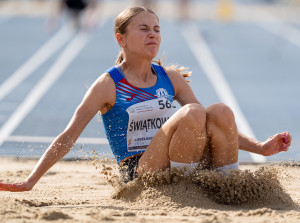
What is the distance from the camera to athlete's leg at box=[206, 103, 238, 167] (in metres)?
3.91

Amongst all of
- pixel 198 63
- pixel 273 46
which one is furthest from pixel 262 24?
pixel 198 63

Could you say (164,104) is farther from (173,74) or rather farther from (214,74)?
(214,74)

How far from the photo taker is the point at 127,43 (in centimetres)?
439

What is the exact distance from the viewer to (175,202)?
3887 millimetres

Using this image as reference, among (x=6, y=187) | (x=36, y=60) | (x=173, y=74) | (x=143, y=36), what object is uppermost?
(x=36, y=60)

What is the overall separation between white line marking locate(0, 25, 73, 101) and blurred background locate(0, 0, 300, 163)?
21 mm

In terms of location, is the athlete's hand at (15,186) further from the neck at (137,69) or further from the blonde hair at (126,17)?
the blonde hair at (126,17)

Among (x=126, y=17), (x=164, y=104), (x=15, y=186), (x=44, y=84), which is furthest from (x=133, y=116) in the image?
(x=44, y=84)

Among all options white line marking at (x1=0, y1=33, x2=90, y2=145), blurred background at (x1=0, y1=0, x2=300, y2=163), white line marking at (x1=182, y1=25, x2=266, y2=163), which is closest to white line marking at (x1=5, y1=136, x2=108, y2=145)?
blurred background at (x1=0, y1=0, x2=300, y2=163)

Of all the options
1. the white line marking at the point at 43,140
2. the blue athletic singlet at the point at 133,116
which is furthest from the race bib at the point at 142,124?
the white line marking at the point at 43,140

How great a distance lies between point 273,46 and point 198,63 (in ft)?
14.8

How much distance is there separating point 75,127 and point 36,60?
34.1 ft

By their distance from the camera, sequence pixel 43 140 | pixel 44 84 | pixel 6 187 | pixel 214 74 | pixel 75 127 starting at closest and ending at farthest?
pixel 6 187 → pixel 75 127 → pixel 43 140 → pixel 44 84 → pixel 214 74

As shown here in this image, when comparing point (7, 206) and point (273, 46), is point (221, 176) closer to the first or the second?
point (7, 206)
